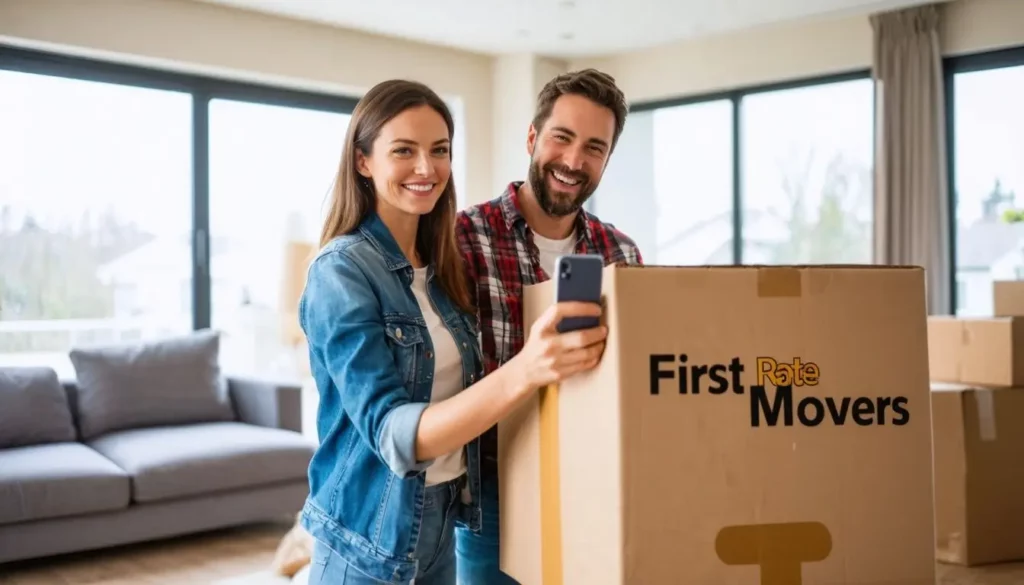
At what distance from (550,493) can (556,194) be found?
600 millimetres

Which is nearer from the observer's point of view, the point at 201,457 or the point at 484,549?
the point at 484,549

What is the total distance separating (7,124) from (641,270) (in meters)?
4.67

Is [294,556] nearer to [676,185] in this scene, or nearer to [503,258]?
[503,258]

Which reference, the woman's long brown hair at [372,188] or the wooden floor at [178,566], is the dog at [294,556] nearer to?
the wooden floor at [178,566]

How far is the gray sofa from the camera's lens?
3334mm

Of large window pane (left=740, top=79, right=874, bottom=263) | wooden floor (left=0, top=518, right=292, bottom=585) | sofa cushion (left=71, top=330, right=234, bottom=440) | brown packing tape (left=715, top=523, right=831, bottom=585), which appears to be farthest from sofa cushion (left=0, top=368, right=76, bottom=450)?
large window pane (left=740, top=79, right=874, bottom=263)

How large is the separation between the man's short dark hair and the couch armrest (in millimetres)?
2998

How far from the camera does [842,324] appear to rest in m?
0.90

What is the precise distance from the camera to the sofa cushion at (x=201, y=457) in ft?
11.5

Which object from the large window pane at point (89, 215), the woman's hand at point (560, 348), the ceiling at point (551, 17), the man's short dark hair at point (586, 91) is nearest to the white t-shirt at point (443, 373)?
the woman's hand at point (560, 348)

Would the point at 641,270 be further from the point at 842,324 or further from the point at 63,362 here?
the point at 63,362

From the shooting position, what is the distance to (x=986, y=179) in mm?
5191

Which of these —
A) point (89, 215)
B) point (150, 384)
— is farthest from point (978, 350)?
point (89, 215)

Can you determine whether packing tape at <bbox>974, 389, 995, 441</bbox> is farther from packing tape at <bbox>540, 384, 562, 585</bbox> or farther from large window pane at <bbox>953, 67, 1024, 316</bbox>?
packing tape at <bbox>540, 384, 562, 585</bbox>
